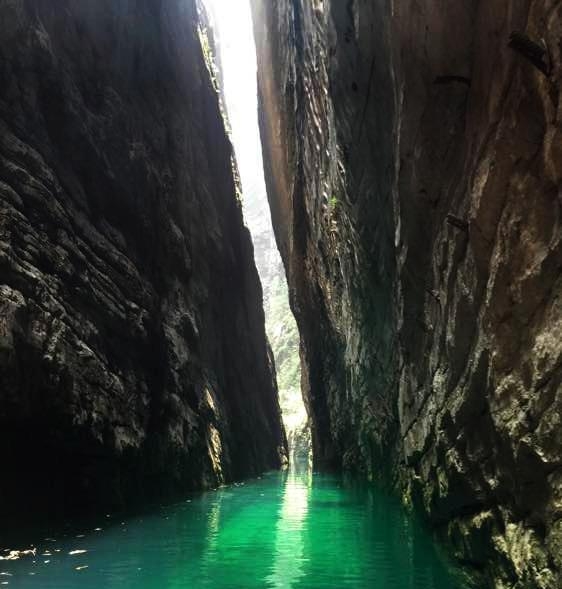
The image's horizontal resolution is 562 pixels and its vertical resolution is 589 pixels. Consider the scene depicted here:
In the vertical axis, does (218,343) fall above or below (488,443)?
above

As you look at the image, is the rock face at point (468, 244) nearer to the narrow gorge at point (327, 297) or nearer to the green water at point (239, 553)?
the narrow gorge at point (327, 297)

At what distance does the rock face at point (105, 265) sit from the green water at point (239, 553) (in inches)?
51.2

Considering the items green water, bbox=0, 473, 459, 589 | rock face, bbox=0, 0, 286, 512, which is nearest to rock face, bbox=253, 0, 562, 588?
green water, bbox=0, 473, 459, 589

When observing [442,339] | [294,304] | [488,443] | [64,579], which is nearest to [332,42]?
[442,339]

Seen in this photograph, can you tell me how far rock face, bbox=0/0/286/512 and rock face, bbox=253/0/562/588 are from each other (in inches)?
227

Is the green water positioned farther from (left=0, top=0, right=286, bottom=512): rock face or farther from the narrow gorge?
(left=0, top=0, right=286, bottom=512): rock face

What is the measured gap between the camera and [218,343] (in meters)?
25.7

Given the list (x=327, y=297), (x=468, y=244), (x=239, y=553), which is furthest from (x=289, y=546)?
(x=327, y=297)

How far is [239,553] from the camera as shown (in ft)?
27.7

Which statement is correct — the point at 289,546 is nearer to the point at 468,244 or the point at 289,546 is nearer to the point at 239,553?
the point at 239,553

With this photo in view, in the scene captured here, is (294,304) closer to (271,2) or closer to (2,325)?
(271,2)

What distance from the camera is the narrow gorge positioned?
5137mm

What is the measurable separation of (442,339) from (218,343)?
1832 cm

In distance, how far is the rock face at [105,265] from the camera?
995 cm
